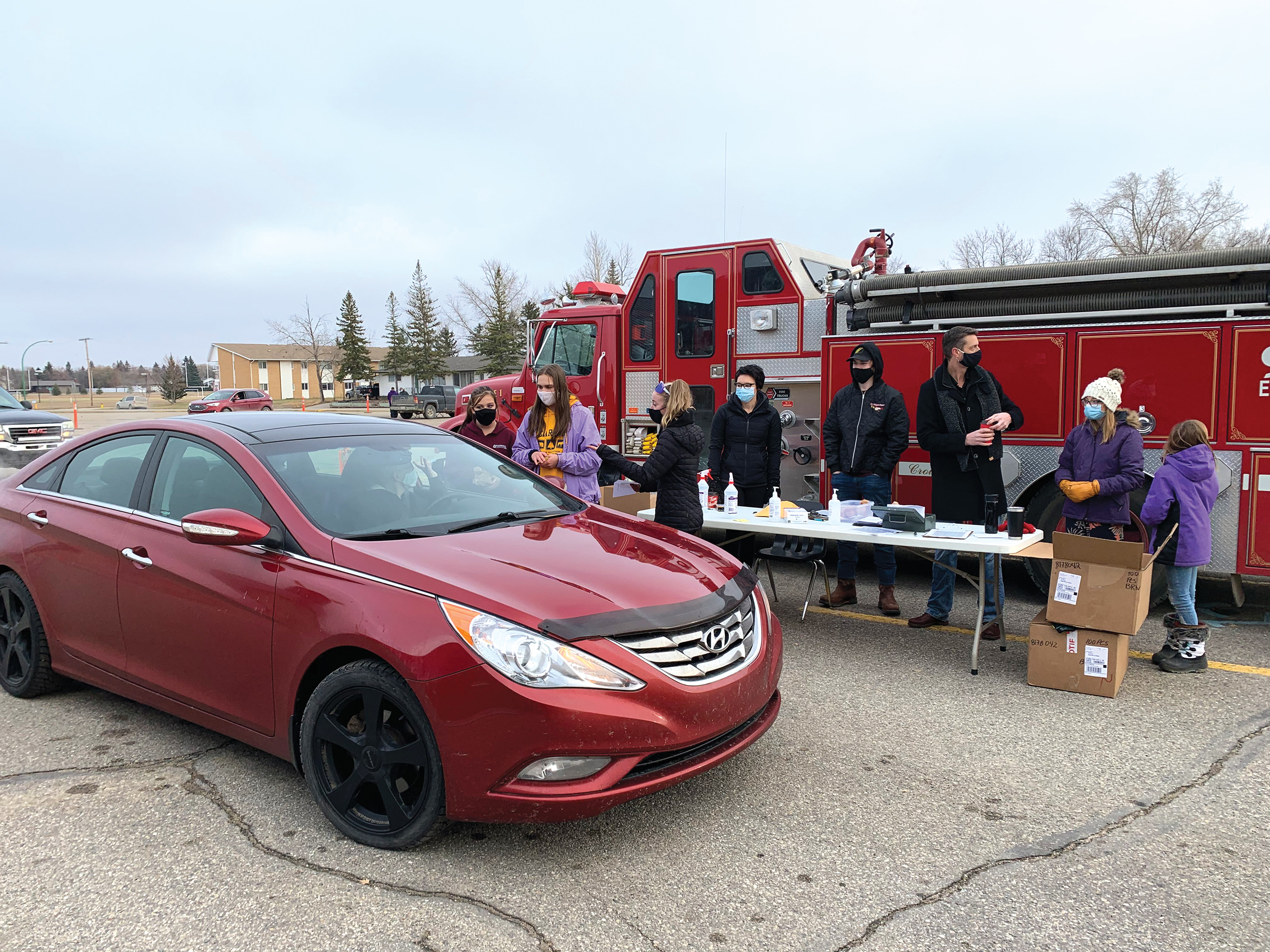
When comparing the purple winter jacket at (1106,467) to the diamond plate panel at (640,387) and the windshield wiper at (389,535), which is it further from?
the diamond plate panel at (640,387)

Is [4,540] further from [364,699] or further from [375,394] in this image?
[375,394]

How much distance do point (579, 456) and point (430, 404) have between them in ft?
140

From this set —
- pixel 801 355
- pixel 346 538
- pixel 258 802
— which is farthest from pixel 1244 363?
pixel 258 802

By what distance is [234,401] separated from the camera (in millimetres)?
43344

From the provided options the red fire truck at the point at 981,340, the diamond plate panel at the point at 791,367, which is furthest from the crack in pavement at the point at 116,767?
the diamond plate panel at the point at 791,367

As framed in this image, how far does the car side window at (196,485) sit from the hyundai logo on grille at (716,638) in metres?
1.83

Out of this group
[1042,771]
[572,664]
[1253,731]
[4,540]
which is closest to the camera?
[572,664]

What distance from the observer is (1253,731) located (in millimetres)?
4383

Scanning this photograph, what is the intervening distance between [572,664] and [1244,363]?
554 centimetres

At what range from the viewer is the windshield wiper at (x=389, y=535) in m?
3.43

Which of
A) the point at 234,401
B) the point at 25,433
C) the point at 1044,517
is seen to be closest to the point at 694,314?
the point at 1044,517

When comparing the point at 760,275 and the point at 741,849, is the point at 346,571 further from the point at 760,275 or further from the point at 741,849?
the point at 760,275

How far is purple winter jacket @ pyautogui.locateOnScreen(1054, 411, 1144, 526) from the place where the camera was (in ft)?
17.9

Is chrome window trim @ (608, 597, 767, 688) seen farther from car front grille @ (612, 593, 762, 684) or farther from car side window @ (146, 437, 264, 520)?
car side window @ (146, 437, 264, 520)
